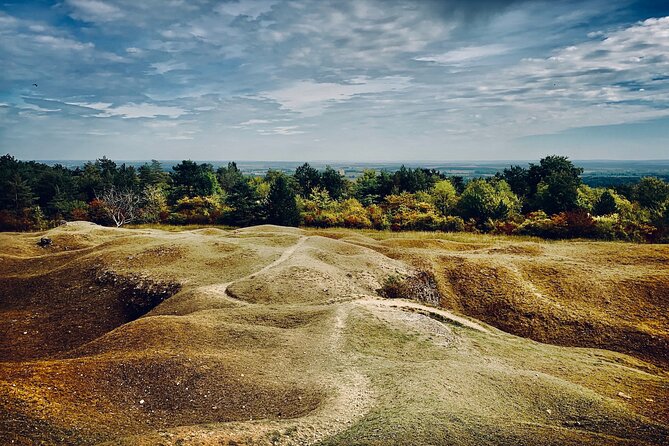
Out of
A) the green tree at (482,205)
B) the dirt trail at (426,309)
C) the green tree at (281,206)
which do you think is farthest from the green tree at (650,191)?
the dirt trail at (426,309)

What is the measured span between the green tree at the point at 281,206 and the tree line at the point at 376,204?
181 millimetres

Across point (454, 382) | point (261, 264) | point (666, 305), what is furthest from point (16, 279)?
point (666, 305)

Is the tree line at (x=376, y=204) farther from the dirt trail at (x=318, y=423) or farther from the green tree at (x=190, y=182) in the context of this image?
the dirt trail at (x=318, y=423)

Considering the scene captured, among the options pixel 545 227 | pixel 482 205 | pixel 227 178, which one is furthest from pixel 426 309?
pixel 227 178

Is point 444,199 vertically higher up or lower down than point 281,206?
higher up

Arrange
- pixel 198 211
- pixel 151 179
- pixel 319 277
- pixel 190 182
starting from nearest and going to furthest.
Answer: pixel 319 277 < pixel 198 211 < pixel 190 182 < pixel 151 179

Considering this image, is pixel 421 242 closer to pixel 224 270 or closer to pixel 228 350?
pixel 224 270

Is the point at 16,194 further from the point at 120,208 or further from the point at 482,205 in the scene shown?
the point at 482,205

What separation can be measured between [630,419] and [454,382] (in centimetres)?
545

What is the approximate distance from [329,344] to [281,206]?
54960mm

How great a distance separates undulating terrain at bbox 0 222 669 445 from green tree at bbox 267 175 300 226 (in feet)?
103

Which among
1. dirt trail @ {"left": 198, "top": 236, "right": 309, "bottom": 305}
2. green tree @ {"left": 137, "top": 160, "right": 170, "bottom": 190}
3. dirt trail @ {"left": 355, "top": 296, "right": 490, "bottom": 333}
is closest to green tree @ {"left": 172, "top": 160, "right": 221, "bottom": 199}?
green tree @ {"left": 137, "top": 160, "right": 170, "bottom": 190}

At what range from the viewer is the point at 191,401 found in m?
14.0

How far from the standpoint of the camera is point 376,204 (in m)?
88.9
